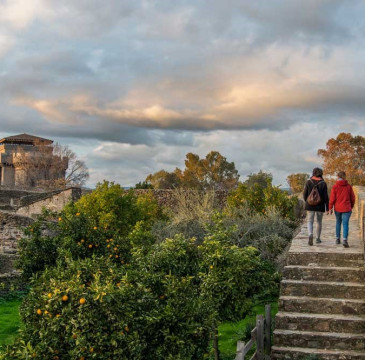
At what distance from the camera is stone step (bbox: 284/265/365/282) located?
29.6 feet

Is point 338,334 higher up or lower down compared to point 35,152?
lower down

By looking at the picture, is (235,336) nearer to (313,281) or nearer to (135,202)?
(313,281)

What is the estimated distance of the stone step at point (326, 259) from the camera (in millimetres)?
9367

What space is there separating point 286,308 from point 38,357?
4988 millimetres

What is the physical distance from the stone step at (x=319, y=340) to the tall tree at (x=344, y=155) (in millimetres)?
37710

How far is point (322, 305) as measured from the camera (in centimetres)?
855

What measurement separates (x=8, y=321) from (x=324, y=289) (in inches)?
257

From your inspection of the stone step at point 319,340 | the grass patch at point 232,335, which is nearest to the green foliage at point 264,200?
the grass patch at point 232,335

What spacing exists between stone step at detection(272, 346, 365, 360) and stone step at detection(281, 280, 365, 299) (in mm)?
1135

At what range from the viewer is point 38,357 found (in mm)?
4664

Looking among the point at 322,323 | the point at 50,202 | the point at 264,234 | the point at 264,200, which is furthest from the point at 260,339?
the point at 50,202

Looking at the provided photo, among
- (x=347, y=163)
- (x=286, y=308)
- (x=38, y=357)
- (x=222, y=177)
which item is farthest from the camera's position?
(x=222, y=177)

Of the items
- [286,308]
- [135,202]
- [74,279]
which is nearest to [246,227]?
[135,202]

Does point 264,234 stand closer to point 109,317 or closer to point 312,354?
point 312,354
